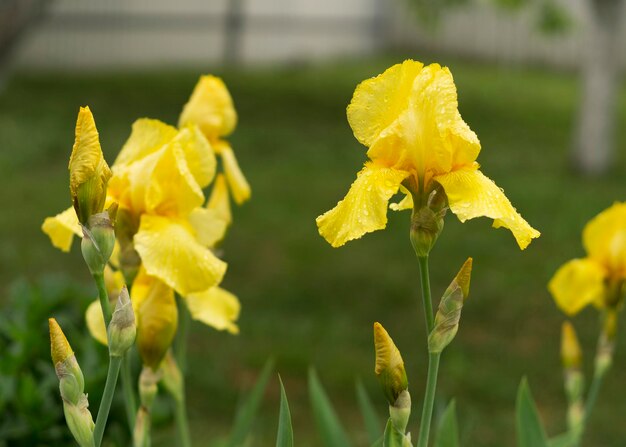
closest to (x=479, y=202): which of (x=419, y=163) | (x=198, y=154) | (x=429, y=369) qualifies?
(x=419, y=163)

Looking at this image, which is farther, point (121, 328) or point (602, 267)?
point (602, 267)

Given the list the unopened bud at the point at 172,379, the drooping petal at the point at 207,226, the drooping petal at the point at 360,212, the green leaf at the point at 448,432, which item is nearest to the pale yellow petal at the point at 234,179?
the drooping petal at the point at 207,226

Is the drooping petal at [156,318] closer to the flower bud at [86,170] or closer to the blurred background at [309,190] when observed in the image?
the flower bud at [86,170]

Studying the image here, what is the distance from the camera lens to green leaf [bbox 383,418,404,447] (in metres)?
1.25

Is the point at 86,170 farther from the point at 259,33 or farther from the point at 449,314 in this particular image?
the point at 259,33

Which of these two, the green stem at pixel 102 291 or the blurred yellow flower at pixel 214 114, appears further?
the blurred yellow flower at pixel 214 114

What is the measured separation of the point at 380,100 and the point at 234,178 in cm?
57

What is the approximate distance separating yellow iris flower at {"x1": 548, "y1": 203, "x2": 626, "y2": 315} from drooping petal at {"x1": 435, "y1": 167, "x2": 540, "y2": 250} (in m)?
0.68

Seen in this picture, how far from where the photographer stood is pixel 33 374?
7.84 feet

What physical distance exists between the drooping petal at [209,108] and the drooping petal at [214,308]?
31cm

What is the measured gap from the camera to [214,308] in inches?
65.3

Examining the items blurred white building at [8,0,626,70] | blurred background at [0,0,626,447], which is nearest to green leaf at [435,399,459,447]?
blurred background at [0,0,626,447]

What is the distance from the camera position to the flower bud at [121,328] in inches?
47.5

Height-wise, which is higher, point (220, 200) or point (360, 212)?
point (360, 212)
